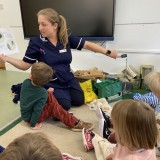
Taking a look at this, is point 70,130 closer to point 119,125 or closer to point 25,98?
point 25,98

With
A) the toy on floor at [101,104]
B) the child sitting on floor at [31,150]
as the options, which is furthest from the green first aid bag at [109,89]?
the child sitting on floor at [31,150]

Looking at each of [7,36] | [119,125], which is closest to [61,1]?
[7,36]

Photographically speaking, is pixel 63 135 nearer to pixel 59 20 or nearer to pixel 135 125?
pixel 135 125

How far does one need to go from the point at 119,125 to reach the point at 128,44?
2010mm

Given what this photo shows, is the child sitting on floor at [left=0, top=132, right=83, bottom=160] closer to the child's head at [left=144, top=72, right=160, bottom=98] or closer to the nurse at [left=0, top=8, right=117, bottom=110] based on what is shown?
the child's head at [left=144, top=72, right=160, bottom=98]

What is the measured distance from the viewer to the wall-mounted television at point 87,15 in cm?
284

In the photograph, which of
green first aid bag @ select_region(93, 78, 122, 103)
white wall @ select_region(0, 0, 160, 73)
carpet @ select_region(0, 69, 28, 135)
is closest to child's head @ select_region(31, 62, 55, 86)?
carpet @ select_region(0, 69, 28, 135)

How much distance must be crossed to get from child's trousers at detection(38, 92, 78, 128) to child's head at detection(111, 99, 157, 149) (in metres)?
0.91

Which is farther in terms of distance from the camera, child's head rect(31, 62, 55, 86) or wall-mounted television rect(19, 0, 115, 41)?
wall-mounted television rect(19, 0, 115, 41)

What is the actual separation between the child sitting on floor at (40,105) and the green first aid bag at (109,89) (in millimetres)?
568

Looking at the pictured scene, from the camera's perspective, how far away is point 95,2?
282 cm

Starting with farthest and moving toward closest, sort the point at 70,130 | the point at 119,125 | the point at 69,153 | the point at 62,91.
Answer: the point at 62,91 → the point at 70,130 → the point at 69,153 → the point at 119,125

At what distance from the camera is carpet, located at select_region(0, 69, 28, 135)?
213cm

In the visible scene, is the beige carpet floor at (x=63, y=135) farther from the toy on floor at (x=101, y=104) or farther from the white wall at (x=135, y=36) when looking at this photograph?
the white wall at (x=135, y=36)
